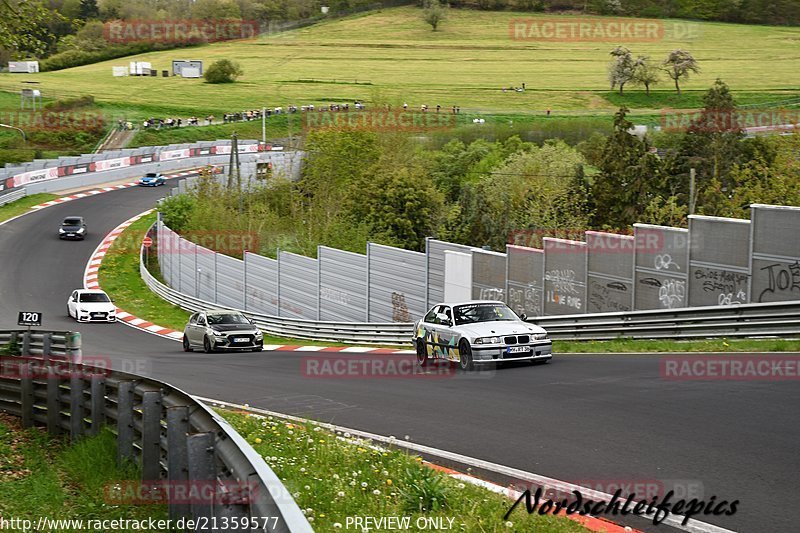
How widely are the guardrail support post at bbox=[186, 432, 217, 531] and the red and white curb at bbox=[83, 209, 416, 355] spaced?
1985 centimetres

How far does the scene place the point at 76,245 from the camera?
198 ft

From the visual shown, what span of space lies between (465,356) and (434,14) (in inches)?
6113

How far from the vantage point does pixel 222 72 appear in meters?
148

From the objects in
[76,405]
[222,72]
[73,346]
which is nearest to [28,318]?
[73,346]

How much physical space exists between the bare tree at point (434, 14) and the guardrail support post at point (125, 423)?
16387 centimetres

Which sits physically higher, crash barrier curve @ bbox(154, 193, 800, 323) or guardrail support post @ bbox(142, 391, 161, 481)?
guardrail support post @ bbox(142, 391, 161, 481)

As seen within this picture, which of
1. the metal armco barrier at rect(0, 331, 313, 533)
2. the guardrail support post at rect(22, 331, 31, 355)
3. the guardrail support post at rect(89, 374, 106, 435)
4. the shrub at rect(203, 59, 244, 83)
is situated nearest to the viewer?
the metal armco barrier at rect(0, 331, 313, 533)

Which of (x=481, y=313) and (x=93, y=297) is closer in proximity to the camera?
(x=481, y=313)

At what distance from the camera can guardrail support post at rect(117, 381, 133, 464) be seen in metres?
10.1

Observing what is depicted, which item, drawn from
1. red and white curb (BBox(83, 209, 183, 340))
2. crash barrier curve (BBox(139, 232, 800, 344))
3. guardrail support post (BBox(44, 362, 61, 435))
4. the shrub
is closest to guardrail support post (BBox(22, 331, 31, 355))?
guardrail support post (BBox(44, 362, 61, 435))

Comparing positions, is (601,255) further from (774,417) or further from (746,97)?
(746,97)

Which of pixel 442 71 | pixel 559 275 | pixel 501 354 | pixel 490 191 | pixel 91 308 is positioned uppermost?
pixel 442 71

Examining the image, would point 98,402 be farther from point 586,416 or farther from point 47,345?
point 47,345

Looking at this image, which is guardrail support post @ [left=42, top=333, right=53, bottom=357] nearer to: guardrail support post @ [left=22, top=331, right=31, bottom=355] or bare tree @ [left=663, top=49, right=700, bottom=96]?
guardrail support post @ [left=22, top=331, right=31, bottom=355]
